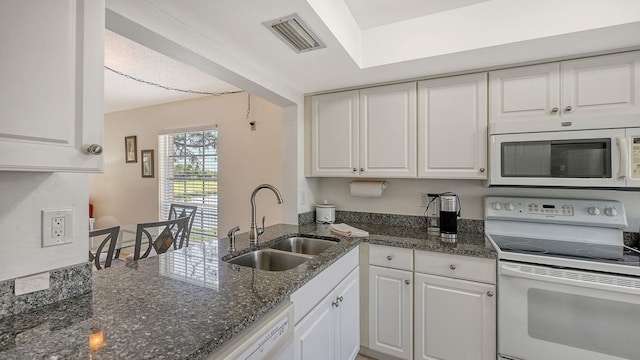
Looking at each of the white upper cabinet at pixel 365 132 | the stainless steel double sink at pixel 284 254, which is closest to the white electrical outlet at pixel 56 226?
the stainless steel double sink at pixel 284 254

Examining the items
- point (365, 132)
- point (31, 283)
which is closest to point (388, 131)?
point (365, 132)

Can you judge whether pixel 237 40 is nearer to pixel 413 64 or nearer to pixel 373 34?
pixel 373 34

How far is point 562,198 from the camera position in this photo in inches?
75.4

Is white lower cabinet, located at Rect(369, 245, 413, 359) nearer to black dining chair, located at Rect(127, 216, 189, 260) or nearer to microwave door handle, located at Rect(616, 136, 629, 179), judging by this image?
microwave door handle, located at Rect(616, 136, 629, 179)

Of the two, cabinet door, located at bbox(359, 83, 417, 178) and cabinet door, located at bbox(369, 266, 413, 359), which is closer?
cabinet door, located at bbox(369, 266, 413, 359)

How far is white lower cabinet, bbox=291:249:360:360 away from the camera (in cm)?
128

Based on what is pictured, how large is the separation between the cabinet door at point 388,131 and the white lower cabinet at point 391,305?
0.65 meters

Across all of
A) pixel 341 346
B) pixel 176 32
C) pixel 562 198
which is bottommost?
pixel 341 346

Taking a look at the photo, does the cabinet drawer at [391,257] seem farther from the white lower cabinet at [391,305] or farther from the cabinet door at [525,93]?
the cabinet door at [525,93]

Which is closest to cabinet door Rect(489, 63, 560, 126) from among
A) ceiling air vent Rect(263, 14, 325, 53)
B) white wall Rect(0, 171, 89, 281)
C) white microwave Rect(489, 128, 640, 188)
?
white microwave Rect(489, 128, 640, 188)

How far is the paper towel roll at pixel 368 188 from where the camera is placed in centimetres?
241

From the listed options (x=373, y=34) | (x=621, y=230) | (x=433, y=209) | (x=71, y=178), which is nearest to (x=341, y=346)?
(x=433, y=209)

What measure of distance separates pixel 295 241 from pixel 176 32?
1490 millimetres

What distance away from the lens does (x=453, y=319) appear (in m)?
1.76
